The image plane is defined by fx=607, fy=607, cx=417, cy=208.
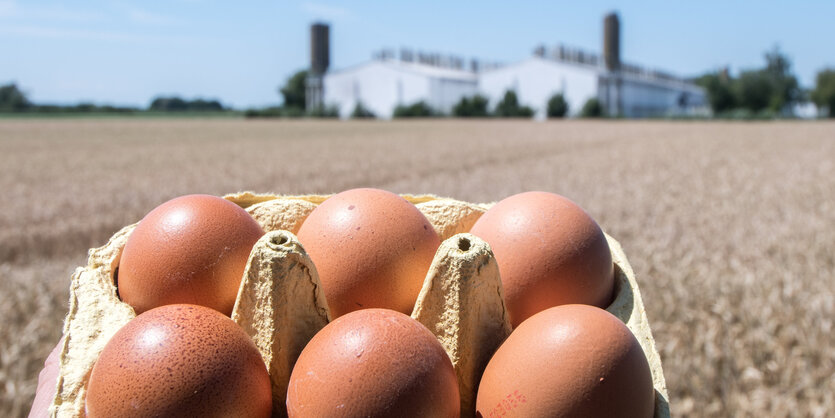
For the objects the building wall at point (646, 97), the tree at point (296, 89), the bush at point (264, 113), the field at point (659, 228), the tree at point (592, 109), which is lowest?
the field at point (659, 228)

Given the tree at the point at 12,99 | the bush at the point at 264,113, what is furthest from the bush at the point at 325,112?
the tree at the point at 12,99

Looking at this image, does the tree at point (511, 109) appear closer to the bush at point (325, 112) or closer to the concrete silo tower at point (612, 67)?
the concrete silo tower at point (612, 67)

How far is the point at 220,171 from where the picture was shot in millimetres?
13289

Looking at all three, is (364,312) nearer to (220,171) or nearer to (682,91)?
(220,171)

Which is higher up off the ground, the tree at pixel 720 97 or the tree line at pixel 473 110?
the tree at pixel 720 97

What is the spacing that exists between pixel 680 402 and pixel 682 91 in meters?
84.1

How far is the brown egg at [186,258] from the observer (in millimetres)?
1489

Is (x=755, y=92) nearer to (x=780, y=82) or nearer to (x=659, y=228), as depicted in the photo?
(x=780, y=82)

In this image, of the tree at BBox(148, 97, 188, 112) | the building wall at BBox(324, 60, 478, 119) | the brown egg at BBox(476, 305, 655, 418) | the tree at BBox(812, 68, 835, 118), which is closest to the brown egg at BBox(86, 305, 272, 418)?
the brown egg at BBox(476, 305, 655, 418)

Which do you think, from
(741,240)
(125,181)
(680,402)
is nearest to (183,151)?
(125,181)

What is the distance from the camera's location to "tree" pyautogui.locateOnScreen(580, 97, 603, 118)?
2224 inches

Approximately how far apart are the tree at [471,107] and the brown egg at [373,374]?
60358 mm

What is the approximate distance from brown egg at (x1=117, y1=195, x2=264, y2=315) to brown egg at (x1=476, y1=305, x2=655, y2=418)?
2.31 feet

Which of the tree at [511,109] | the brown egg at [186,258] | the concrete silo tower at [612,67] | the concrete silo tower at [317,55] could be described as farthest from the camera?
the concrete silo tower at [317,55]
